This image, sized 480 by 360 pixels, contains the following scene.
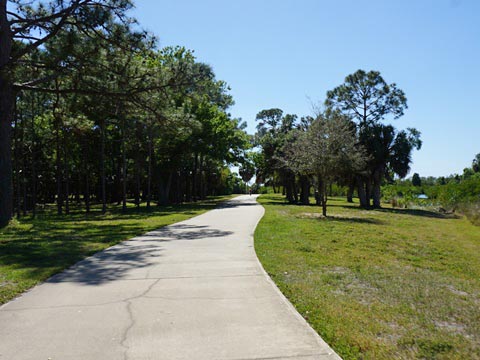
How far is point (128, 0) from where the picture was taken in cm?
1528

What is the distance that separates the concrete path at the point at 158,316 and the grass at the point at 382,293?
1.35 feet

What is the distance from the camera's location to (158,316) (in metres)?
5.17

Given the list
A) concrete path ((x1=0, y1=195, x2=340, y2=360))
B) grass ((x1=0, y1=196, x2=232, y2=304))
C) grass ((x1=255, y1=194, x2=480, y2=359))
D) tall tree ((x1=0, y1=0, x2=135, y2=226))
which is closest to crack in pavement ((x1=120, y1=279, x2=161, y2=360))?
concrete path ((x1=0, y1=195, x2=340, y2=360))

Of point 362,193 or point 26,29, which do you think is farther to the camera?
point 362,193

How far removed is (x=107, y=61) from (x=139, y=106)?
2.30m

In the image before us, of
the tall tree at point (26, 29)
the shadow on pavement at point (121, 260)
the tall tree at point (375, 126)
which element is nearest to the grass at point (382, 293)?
the shadow on pavement at point (121, 260)

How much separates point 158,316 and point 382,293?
352 cm

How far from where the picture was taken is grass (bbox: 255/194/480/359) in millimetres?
4379

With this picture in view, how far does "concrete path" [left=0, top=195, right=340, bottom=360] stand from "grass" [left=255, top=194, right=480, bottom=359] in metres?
0.41

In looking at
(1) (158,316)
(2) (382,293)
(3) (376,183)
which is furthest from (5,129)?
(3) (376,183)

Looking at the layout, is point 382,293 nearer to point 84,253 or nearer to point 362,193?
point 84,253

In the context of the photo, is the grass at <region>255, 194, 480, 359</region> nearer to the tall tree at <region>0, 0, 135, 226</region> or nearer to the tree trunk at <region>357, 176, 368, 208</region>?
the tall tree at <region>0, 0, 135, 226</region>

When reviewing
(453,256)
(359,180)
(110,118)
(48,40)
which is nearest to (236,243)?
(453,256)

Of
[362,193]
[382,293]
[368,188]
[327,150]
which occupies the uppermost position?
[327,150]
